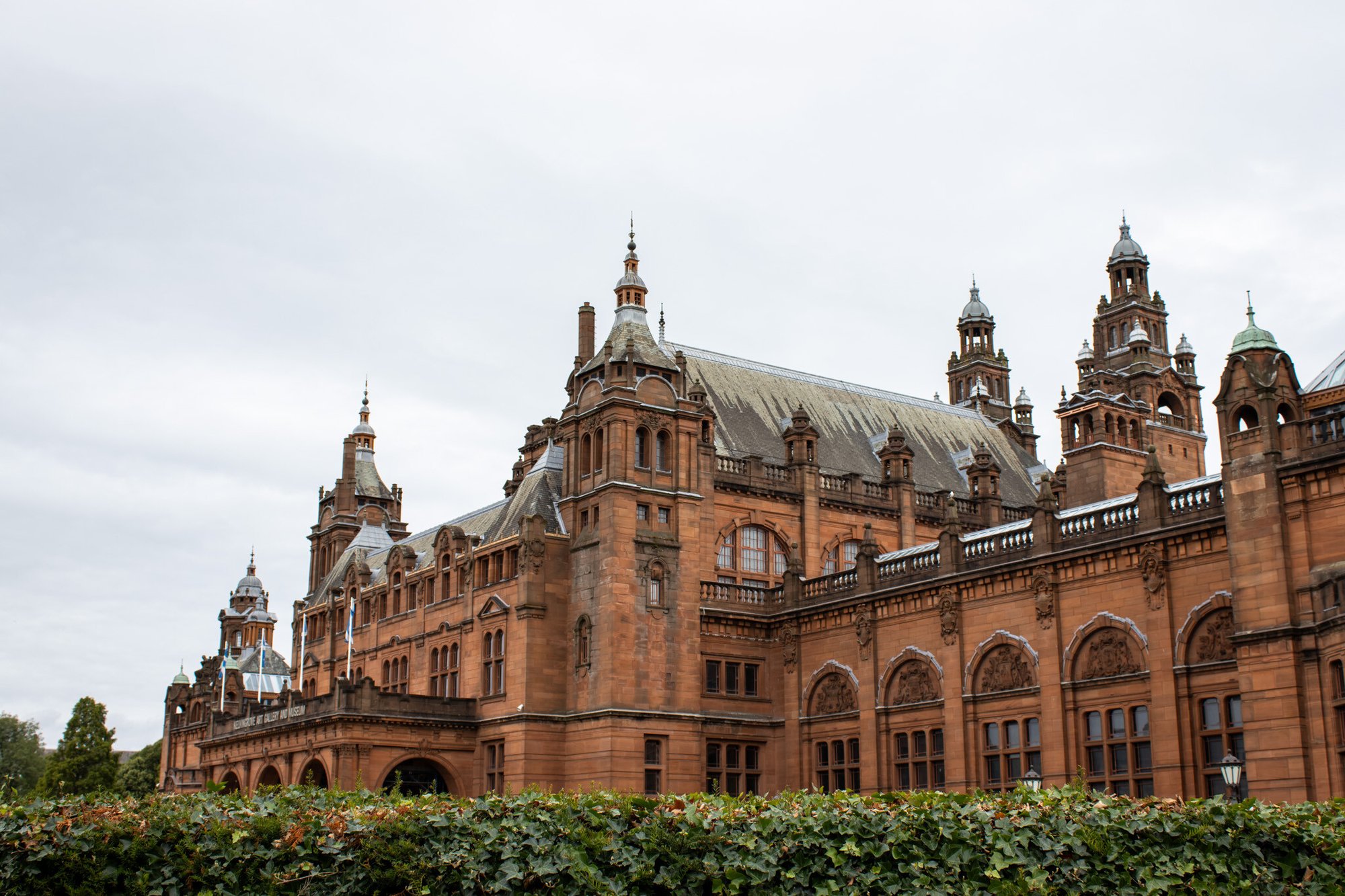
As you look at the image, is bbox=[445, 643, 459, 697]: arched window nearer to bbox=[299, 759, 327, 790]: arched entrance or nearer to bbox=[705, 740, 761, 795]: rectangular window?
bbox=[299, 759, 327, 790]: arched entrance

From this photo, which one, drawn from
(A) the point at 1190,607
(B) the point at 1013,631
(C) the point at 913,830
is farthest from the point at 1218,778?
(C) the point at 913,830

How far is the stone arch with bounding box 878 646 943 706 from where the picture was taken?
53.2m

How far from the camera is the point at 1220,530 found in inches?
1689

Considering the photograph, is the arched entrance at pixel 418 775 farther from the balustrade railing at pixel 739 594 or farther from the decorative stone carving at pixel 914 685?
the decorative stone carving at pixel 914 685

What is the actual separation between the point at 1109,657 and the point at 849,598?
12.8 metres

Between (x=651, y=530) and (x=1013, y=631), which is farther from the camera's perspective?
(x=651, y=530)

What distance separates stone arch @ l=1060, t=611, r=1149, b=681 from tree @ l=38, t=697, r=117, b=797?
85553mm

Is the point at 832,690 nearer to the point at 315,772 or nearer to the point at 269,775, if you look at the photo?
the point at 315,772

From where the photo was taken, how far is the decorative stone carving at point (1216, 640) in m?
42.7

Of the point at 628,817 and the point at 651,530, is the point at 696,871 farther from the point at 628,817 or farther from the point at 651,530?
the point at 651,530

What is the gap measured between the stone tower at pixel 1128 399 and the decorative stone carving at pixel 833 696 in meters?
18.9

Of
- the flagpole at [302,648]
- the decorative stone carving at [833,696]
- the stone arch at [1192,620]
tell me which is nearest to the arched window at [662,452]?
the decorative stone carving at [833,696]

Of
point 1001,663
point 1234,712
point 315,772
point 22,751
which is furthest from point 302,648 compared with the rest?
point 22,751

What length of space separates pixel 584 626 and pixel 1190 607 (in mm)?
24674
